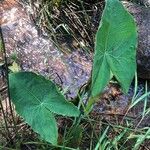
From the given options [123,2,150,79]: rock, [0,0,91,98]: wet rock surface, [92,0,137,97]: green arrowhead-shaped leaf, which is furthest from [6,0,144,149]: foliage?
[123,2,150,79]: rock

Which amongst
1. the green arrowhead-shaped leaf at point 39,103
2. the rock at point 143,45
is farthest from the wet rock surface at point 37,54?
the green arrowhead-shaped leaf at point 39,103

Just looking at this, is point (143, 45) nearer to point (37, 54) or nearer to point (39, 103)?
point (37, 54)

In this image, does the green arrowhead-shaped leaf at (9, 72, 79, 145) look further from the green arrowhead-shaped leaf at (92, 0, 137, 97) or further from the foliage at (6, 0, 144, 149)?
the green arrowhead-shaped leaf at (92, 0, 137, 97)

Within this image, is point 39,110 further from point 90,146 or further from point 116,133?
point 116,133

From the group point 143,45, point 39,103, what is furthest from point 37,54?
point 39,103

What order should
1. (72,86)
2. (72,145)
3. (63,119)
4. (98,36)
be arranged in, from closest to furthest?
1. (98,36)
2. (72,145)
3. (63,119)
4. (72,86)

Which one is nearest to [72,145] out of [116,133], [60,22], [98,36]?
[116,133]

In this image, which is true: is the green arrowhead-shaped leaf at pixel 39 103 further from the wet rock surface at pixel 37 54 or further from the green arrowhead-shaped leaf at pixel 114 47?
the wet rock surface at pixel 37 54
